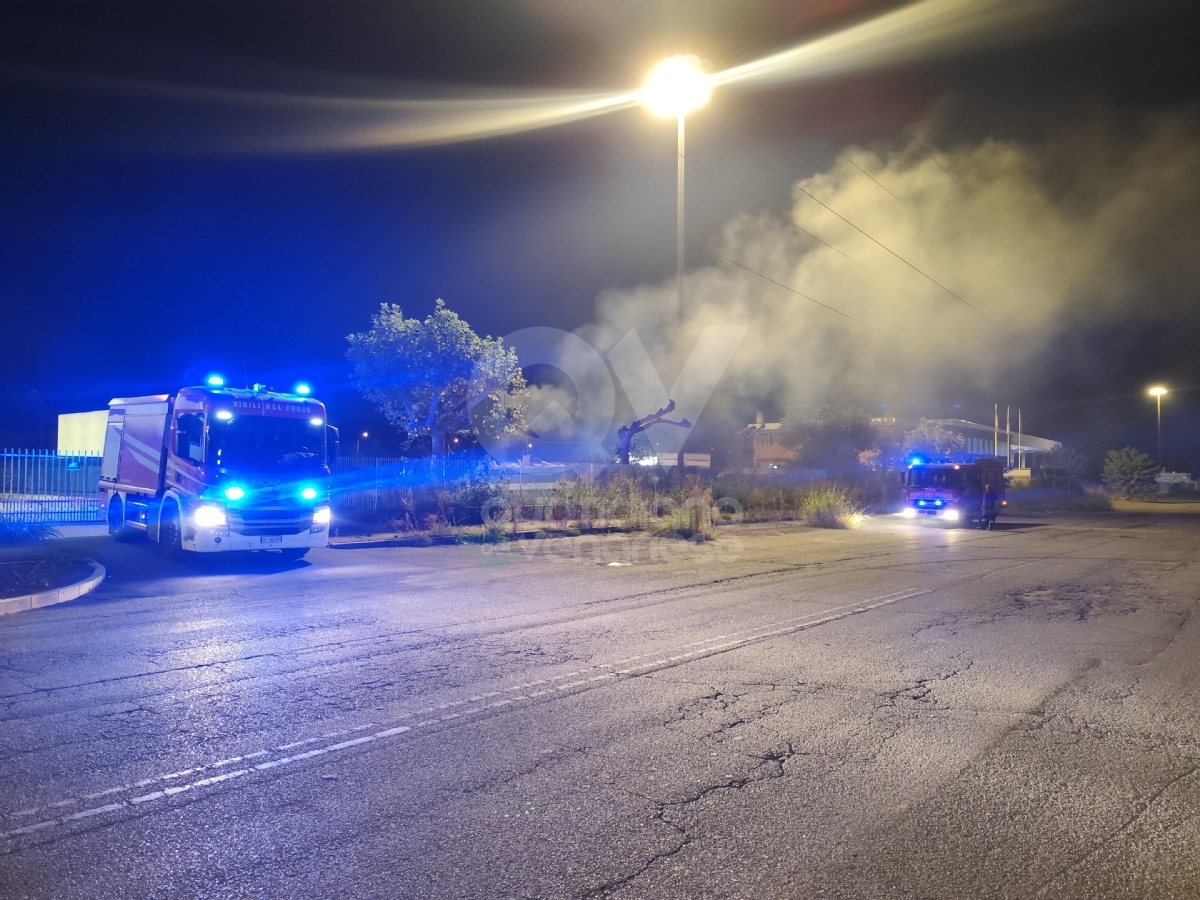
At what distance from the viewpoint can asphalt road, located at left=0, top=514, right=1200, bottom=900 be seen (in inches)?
130

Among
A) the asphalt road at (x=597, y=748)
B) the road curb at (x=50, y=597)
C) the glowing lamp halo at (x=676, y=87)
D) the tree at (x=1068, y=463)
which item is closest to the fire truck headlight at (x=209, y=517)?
the road curb at (x=50, y=597)

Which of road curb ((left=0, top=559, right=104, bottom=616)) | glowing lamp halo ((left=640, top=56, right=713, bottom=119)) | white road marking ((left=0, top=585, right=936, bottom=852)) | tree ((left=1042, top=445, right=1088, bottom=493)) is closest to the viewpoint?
white road marking ((left=0, top=585, right=936, bottom=852))

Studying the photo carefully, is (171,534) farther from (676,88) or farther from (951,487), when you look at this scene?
(951,487)

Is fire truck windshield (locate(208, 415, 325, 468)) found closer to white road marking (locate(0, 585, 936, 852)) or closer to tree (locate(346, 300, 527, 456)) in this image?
white road marking (locate(0, 585, 936, 852))

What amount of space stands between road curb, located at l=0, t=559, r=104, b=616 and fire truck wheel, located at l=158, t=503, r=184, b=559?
103 inches

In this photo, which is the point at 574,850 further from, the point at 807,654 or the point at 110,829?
the point at 807,654

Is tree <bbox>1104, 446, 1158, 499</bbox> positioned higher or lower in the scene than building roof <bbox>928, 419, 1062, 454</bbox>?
lower

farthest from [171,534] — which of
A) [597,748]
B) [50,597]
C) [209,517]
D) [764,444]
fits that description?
[764,444]

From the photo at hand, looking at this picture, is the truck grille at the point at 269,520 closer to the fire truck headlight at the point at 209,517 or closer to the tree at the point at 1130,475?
the fire truck headlight at the point at 209,517

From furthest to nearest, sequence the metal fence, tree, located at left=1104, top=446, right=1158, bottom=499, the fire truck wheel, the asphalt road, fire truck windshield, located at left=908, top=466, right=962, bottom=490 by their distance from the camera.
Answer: tree, located at left=1104, top=446, right=1158, bottom=499
fire truck windshield, located at left=908, top=466, right=962, bottom=490
the metal fence
the fire truck wheel
the asphalt road

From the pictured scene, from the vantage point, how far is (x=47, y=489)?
2198 centimetres

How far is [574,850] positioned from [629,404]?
34487mm

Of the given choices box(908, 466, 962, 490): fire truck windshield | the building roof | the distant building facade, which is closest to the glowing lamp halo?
box(908, 466, 962, 490): fire truck windshield

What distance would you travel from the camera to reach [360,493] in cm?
2212
